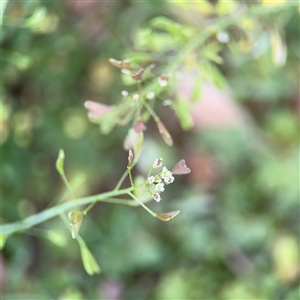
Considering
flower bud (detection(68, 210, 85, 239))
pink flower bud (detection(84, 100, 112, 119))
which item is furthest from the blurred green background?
flower bud (detection(68, 210, 85, 239))

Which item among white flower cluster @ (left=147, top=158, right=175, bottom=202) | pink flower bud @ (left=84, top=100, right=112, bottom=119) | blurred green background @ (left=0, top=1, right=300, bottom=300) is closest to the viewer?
white flower cluster @ (left=147, top=158, right=175, bottom=202)

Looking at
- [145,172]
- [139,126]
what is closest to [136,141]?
[139,126]

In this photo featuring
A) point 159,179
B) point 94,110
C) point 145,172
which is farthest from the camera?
point 145,172

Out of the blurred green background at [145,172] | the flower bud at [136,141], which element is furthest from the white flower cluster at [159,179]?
Result: the blurred green background at [145,172]

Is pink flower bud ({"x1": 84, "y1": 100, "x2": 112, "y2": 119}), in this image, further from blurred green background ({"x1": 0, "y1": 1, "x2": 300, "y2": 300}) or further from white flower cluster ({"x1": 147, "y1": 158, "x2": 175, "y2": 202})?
blurred green background ({"x1": 0, "y1": 1, "x2": 300, "y2": 300})

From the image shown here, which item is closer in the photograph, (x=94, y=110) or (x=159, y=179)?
(x=159, y=179)

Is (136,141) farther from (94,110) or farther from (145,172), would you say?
(145,172)

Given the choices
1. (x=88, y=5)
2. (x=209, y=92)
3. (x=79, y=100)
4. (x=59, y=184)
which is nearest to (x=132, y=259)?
(x=59, y=184)

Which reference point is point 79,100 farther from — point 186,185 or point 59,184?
point 186,185

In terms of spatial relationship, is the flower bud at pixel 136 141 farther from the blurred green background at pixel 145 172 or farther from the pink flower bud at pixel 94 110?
the blurred green background at pixel 145 172
